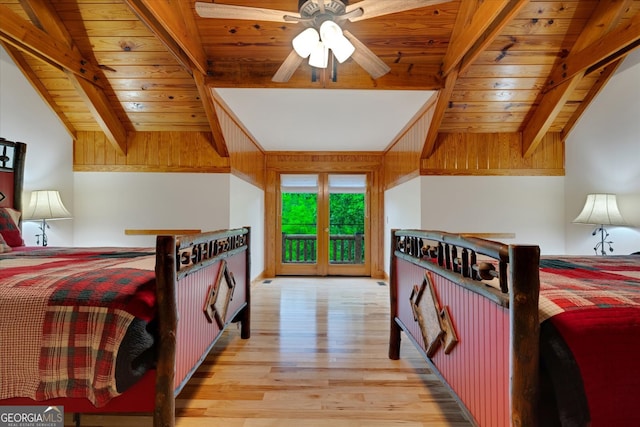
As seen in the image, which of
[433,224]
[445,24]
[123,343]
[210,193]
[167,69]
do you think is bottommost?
[123,343]

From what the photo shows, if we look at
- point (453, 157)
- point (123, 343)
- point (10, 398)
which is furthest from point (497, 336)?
point (453, 157)

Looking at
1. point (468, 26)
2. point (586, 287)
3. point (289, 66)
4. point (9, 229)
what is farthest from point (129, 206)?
point (586, 287)

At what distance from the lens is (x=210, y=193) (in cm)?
375

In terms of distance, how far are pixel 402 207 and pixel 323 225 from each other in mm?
1619

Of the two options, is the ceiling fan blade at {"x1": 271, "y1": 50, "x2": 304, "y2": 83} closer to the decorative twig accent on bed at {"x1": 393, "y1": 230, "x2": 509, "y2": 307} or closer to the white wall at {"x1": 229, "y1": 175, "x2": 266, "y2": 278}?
the decorative twig accent on bed at {"x1": 393, "y1": 230, "x2": 509, "y2": 307}

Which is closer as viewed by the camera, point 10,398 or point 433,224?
point 10,398

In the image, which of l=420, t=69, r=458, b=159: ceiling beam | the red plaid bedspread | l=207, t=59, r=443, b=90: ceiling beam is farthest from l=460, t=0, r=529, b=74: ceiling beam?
the red plaid bedspread

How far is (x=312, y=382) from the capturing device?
1938 millimetres

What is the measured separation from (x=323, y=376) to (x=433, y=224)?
239 centimetres

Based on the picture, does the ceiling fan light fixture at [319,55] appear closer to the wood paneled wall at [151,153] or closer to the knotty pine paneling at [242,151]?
the knotty pine paneling at [242,151]

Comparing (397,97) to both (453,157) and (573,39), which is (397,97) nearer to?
(453,157)

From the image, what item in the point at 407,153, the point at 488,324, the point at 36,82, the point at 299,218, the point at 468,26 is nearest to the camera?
the point at 488,324

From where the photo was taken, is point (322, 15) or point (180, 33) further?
point (180, 33)

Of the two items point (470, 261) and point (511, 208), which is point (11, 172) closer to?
point (470, 261)
